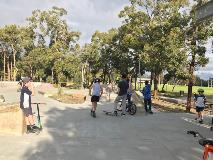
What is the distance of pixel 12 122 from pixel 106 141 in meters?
2.99

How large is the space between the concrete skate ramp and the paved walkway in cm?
37

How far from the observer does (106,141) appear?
12344 millimetres

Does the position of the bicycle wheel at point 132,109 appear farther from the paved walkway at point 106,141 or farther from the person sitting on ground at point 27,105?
the person sitting on ground at point 27,105

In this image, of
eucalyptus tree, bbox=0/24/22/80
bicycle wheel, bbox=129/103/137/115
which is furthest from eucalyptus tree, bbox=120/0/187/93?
eucalyptus tree, bbox=0/24/22/80

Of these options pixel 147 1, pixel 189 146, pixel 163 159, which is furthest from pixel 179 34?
pixel 163 159

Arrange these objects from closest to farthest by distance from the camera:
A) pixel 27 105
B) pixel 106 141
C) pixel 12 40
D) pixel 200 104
Answer: pixel 106 141
pixel 27 105
pixel 200 104
pixel 12 40

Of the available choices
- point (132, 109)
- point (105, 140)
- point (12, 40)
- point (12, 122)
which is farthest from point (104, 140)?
point (12, 40)

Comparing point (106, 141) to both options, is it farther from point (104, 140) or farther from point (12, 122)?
point (12, 122)

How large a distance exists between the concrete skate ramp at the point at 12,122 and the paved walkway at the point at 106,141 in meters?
0.37

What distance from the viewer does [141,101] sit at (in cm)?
2259

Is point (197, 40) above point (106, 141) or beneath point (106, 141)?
above

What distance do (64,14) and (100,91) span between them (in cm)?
2002

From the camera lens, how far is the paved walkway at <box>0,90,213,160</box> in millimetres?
10337

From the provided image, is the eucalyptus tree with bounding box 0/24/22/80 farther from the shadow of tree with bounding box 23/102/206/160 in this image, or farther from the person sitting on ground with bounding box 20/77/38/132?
the person sitting on ground with bounding box 20/77/38/132
